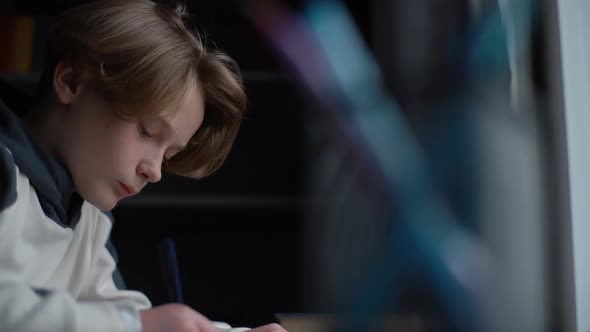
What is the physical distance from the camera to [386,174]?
1119 mm

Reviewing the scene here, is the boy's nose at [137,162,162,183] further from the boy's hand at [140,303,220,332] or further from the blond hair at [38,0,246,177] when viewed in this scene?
the boy's hand at [140,303,220,332]

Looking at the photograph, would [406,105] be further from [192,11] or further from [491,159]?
[192,11]

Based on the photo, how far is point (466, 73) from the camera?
1035 millimetres

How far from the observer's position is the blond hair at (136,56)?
2.29ft

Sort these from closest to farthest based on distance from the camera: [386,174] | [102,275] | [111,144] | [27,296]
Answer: [27,296] → [111,144] → [102,275] → [386,174]

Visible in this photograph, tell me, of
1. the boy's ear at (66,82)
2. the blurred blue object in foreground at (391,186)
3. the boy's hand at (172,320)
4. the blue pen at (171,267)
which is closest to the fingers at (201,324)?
the boy's hand at (172,320)

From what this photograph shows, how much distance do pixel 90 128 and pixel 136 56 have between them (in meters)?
0.09

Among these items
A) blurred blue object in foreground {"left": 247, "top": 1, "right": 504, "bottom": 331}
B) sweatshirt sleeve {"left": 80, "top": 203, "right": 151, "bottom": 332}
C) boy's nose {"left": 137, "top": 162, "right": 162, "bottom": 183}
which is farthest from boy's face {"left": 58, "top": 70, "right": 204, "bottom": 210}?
blurred blue object in foreground {"left": 247, "top": 1, "right": 504, "bottom": 331}

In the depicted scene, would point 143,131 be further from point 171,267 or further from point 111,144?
point 171,267

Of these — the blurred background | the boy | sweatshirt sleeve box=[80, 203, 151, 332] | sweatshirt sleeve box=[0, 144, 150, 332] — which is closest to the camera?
sweatshirt sleeve box=[0, 144, 150, 332]

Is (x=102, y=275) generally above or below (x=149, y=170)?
below

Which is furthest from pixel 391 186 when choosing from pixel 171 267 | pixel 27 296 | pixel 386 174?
pixel 27 296

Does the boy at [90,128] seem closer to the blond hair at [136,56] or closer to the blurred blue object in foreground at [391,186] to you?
the blond hair at [136,56]

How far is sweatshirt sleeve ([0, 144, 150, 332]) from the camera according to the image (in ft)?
1.65
